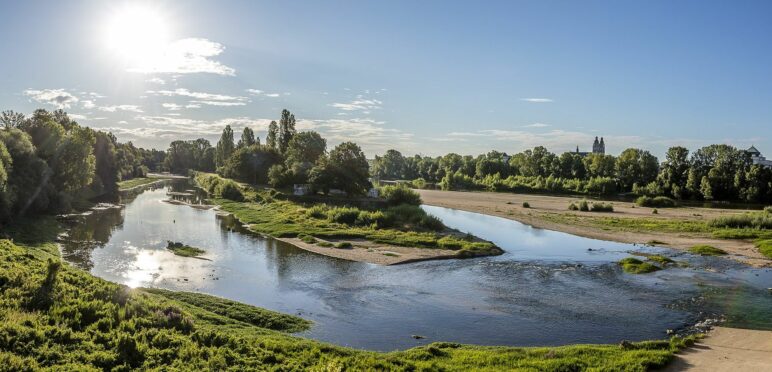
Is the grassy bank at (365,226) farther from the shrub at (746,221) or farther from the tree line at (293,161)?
the shrub at (746,221)

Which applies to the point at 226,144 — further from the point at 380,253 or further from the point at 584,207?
the point at 380,253

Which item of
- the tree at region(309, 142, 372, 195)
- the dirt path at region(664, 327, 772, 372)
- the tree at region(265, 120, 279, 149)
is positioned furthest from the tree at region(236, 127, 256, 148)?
the dirt path at region(664, 327, 772, 372)

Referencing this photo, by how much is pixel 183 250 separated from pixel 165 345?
31.3 meters

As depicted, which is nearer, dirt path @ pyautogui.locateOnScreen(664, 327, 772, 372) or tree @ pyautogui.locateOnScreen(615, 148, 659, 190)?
dirt path @ pyautogui.locateOnScreen(664, 327, 772, 372)

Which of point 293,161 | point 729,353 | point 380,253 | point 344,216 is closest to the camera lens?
point 729,353

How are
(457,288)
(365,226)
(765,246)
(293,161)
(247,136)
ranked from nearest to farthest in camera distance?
(457,288) → (765,246) → (365,226) → (293,161) → (247,136)

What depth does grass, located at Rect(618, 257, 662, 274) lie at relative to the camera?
1735 inches

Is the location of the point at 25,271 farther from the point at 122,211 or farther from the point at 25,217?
the point at 122,211

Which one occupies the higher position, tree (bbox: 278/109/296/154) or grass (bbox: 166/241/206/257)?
tree (bbox: 278/109/296/154)

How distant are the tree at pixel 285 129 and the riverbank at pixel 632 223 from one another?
59.9 meters

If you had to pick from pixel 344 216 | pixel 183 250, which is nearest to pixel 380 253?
pixel 183 250

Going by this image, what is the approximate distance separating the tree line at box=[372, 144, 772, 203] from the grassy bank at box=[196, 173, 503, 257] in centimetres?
9317

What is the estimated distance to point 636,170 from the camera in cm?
15288

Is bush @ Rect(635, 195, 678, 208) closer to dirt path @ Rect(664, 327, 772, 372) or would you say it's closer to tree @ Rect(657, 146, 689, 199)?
tree @ Rect(657, 146, 689, 199)
